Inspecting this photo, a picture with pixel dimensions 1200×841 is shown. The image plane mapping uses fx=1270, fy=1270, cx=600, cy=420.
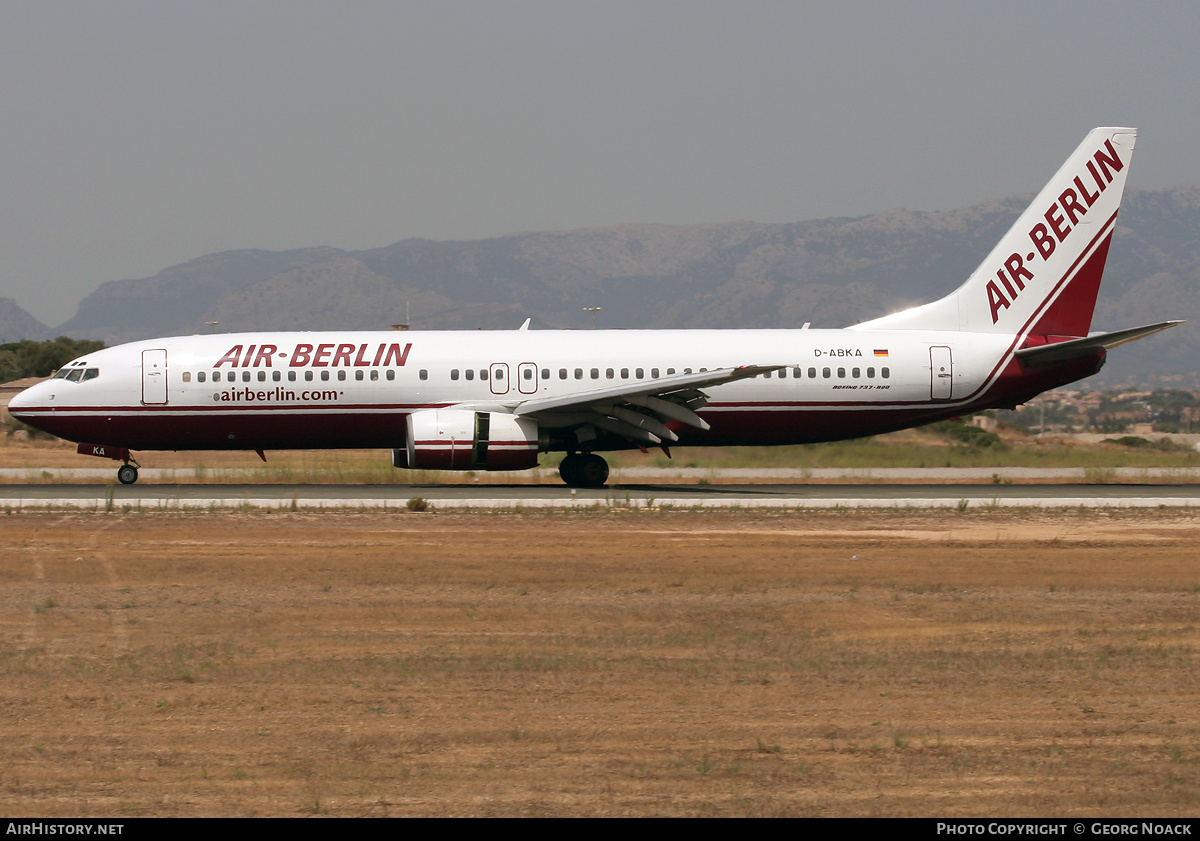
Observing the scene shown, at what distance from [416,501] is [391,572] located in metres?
8.26

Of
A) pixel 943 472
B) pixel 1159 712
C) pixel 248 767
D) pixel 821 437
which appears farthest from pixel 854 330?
Answer: pixel 248 767

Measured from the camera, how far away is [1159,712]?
931 cm

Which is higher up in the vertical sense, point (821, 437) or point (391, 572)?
point (821, 437)

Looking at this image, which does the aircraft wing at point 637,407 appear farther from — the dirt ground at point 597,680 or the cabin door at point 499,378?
the dirt ground at point 597,680

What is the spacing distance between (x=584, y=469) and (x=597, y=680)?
1943cm

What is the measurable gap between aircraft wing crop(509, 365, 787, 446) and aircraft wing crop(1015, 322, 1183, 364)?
6.58m

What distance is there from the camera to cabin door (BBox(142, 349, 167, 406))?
2925 centimetres

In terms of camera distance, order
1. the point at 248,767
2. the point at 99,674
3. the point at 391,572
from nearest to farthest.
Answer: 1. the point at 248,767
2. the point at 99,674
3. the point at 391,572

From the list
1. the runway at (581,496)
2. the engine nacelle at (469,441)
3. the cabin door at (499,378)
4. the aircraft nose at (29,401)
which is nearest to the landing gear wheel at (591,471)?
the runway at (581,496)

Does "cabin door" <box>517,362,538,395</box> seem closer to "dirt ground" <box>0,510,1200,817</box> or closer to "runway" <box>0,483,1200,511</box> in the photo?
"runway" <box>0,483,1200,511</box>

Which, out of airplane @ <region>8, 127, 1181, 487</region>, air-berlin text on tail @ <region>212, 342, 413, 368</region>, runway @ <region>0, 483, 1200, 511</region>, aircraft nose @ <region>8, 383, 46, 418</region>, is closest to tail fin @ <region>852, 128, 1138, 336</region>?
airplane @ <region>8, 127, 1181, 487</region>

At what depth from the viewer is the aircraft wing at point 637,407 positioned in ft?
90.4

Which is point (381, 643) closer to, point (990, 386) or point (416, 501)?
point (416, 501)
